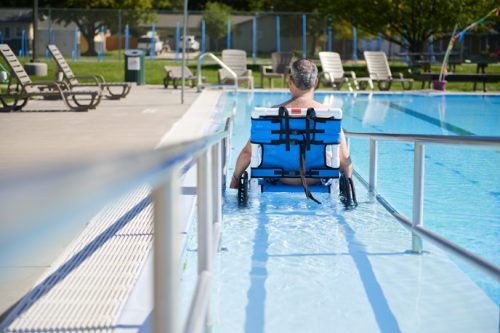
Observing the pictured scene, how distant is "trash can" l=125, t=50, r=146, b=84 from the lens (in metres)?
23.4

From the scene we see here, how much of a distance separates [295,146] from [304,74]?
562 millimetres

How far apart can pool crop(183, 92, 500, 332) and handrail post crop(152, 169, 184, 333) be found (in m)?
1.82

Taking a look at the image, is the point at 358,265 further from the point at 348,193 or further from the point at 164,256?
the point at 164,256

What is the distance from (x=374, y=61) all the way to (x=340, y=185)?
17242 millimetres

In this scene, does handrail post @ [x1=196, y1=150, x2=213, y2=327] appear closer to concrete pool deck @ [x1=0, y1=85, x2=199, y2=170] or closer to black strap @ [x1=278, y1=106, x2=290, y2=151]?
black strap @ [x1=278, y1=106, x2=290, y2=151]

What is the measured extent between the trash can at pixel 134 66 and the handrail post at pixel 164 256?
22.1 m

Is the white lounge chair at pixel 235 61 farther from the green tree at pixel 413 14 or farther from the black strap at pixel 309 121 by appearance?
the black strap at pixel 309 121

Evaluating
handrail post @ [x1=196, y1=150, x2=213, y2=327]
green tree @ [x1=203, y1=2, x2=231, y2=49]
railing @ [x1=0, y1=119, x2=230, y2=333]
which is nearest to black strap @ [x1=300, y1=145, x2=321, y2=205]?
handrail post @ [x1=196, y1=150, x2=213, y2=327]

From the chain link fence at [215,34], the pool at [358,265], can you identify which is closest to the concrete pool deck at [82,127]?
the pool at [358,265]

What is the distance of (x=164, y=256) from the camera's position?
1.65 m

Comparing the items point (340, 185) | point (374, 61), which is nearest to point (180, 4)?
point (374, 61)

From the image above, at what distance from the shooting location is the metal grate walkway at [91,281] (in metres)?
3.03

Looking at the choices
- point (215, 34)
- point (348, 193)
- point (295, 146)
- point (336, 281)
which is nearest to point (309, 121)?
point (295, 146)

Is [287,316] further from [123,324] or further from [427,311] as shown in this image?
[123,324]
